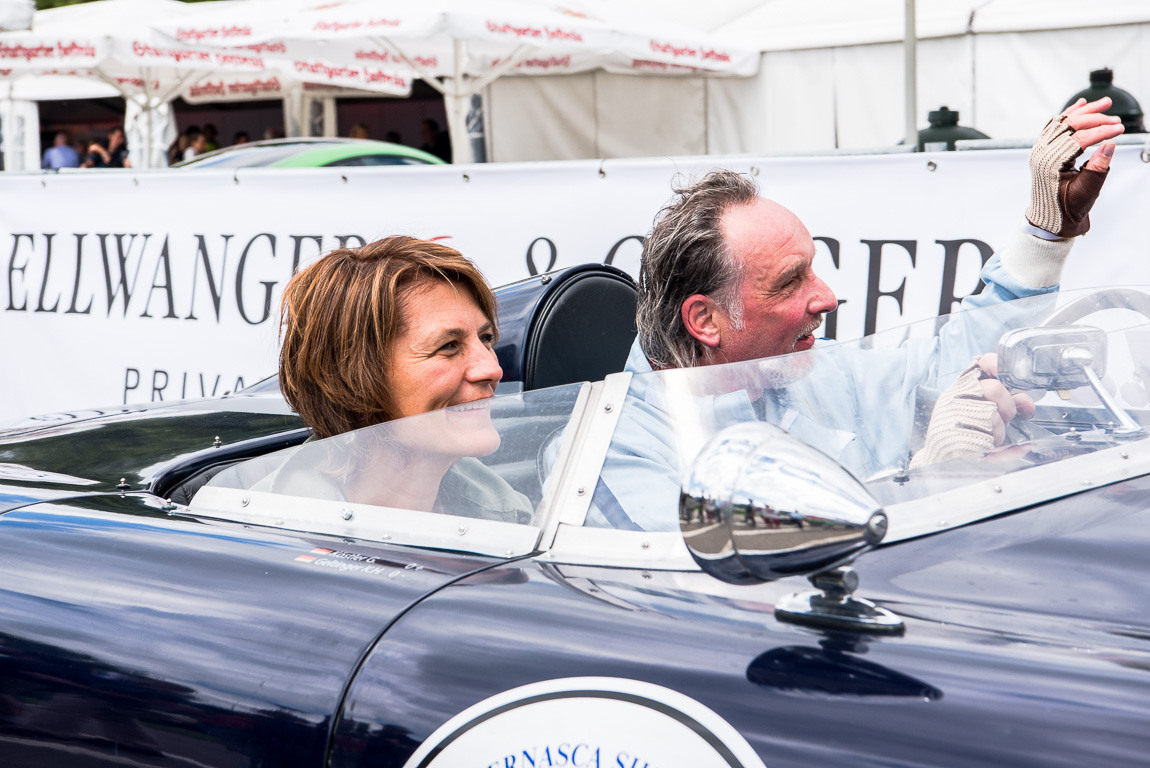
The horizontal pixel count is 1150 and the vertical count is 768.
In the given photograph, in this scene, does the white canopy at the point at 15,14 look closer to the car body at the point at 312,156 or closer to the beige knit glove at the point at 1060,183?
the car body at the point at 312,156

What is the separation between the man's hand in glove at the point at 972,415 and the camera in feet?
4.53

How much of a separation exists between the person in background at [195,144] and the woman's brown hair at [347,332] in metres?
13.6

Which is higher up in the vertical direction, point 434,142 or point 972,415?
point 434,142

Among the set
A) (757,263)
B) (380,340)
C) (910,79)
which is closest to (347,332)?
(380,340)

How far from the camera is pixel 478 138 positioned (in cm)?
1241

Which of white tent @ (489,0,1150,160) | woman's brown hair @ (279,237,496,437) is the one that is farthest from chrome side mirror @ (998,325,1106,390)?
white tent @ (489,0,1150,160)

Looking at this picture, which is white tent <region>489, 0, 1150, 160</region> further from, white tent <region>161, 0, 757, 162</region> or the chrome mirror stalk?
the chrome mirror stalk

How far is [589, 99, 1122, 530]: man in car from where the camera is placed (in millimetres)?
2080

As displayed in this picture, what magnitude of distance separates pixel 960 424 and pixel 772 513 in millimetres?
496

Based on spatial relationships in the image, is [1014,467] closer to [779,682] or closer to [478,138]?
[779,682]

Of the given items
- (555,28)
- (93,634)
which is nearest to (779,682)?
(93,634)

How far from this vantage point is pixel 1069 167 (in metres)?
2.06

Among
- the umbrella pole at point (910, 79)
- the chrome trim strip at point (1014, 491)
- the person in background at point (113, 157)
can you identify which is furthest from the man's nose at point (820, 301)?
the person in background at point (113, 157)

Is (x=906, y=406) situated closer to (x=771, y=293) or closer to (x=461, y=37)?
(x=771, y=293)
